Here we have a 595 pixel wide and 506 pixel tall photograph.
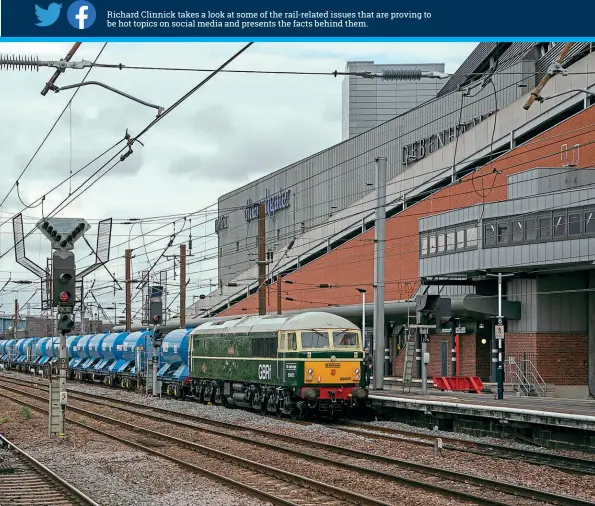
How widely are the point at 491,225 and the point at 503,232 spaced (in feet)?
3.23

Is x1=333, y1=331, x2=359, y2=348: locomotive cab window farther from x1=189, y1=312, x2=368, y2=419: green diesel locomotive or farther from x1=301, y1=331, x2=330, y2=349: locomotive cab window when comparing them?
x1=301, y1=331, x2=330, y2=349: locomotive cab window

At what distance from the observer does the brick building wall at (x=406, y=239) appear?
158ft

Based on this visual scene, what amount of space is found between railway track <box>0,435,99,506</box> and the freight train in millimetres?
7330

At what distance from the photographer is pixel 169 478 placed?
62.1ft

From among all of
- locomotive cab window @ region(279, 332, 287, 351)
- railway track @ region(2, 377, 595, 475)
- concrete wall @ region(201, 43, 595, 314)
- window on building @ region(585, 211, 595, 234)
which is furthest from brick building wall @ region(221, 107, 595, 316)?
railway track @ region(2, 377, 595, 475)

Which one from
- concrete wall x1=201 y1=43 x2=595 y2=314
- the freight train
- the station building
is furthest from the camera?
concrete wall x1=201 y1=43 x2=595 y2=314

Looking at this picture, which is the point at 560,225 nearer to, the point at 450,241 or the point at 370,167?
the point at 450,241

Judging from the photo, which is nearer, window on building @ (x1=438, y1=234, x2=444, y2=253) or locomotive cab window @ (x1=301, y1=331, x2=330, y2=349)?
locomotive cab window @ (x1=301, y1=331, x2=330, y2=349)

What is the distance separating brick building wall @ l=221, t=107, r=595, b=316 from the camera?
158ft
